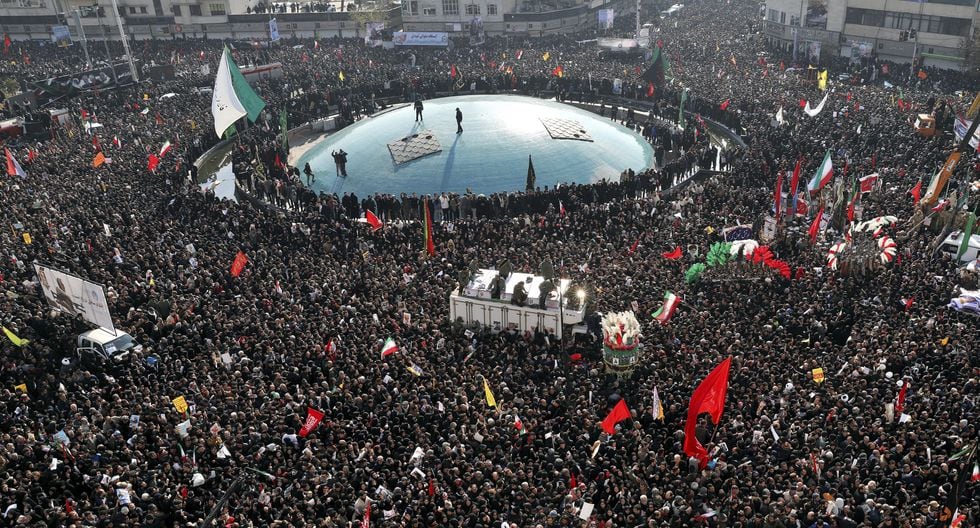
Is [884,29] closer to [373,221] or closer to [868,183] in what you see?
[868,183]

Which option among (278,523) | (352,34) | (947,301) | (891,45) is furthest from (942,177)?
(352,34)

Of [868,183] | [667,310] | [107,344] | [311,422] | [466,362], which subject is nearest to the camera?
[311,422]

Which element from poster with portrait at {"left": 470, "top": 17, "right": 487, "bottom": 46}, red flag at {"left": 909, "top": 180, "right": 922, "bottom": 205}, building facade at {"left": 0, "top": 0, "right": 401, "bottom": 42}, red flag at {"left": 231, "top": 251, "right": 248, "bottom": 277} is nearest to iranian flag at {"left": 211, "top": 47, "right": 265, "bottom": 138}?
red flag at {"left": 231, "top": 251, "right": 248, "bottom": 277}

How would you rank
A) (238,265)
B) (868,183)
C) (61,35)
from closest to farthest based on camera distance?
1. (238,265)
2. (868,183)
3. (61,35)

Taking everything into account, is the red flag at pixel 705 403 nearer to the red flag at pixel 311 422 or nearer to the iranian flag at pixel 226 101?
the red flag at pixel 311 422

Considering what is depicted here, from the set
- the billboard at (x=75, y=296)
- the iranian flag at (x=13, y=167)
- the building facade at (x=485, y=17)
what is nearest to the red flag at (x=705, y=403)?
the billboard at (x=75, y=296)

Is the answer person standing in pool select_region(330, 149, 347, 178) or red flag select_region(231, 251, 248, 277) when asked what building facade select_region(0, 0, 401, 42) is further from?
red flag select_region(231, 251, 248, 277)

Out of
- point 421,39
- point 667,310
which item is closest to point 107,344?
point 667,310
